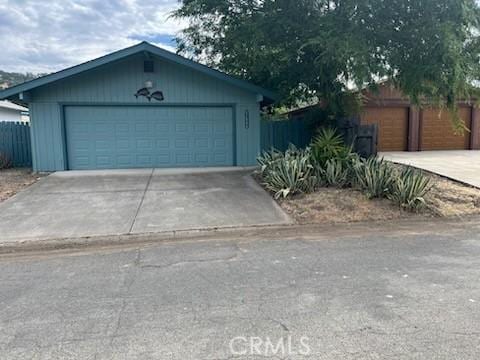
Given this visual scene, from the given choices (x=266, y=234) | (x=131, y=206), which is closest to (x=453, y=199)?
(x=266, y=234)

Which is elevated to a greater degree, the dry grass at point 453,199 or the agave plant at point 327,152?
the agave plant at point 327,152

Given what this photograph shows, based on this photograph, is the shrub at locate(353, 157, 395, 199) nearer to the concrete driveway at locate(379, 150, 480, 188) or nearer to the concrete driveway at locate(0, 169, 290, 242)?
the concrete driveway at locate(0, 169, 290, 242)

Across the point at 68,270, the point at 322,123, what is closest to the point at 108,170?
the point at 322,123

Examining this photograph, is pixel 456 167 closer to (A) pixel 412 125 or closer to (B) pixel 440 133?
(A) pixel 412 125

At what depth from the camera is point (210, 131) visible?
12.9 metres

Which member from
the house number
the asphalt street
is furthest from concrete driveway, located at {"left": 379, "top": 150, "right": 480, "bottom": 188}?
the asphalt street

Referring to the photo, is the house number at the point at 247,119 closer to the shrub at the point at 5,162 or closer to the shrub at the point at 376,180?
the shrub at the point at 376,180

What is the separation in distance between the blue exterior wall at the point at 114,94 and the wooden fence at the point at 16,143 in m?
1.95

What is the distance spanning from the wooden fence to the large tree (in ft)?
22.6

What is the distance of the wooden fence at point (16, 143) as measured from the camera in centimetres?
1317

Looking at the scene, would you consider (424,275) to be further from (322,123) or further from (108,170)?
(108,170)

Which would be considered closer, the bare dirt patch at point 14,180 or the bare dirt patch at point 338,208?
the bare dirt patch at point 338,208

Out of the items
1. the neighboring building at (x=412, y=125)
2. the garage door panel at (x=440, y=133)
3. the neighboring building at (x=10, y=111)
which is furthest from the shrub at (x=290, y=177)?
the neighboring building at (x=10, y=111)

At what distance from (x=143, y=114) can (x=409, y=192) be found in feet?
27.7
